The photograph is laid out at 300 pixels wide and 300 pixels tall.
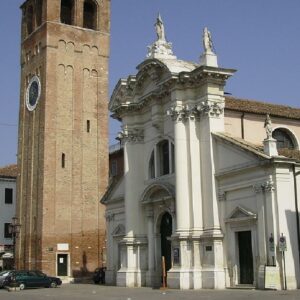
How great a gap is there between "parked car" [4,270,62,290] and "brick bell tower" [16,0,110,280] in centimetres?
836

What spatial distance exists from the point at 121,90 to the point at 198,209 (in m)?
10.3

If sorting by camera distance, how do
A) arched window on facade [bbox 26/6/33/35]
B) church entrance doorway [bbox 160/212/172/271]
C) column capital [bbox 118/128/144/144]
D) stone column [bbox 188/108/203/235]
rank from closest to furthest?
stone column [bbox 188/108/203/235]
church entrance doorway [bbox 160/212/172/271]
column capital [bbox 118/128/144/144]
arched window on facade [bbox 26/6/33/35]

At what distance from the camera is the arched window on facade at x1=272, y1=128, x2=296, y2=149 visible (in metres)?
34.1

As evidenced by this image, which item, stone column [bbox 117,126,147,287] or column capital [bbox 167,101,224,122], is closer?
column capital [bbox 167,101,224,122]

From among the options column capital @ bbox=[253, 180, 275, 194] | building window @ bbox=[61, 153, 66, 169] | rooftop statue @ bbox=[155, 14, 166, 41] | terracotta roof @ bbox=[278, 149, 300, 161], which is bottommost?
column capital @ bbox=[253, 180, 275, 194]

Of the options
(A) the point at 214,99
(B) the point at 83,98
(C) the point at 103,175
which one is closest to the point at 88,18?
(B) the point at 83,98

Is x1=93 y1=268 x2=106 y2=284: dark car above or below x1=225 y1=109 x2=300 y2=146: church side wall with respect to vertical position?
below

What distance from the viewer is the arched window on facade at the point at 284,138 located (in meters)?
34.1

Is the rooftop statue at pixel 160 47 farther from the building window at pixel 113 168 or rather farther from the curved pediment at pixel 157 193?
the building window at pixel 113 168

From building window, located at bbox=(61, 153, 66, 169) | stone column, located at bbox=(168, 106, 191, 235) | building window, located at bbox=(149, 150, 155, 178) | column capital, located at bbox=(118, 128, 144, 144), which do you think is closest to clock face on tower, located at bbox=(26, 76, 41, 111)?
building window, located at bbox=(61, 153, 66, 169)

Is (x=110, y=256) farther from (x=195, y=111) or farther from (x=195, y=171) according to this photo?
(x=195, y=111)

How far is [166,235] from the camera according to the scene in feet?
109

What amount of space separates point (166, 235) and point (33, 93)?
68.2ft

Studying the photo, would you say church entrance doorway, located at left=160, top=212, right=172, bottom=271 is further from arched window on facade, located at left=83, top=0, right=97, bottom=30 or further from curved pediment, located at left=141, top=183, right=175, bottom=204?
arched window on facade, located at left=83, top=0, right=97, bottom=30
